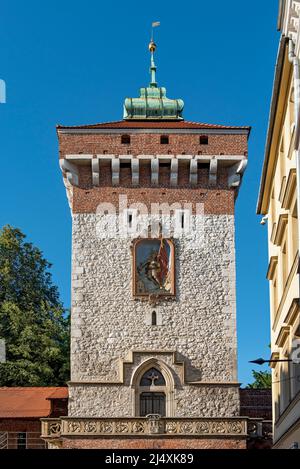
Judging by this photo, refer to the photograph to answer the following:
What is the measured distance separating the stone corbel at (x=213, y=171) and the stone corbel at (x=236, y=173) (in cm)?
47

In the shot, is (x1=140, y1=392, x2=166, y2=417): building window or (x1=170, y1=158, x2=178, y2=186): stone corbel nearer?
(x1=140, y1=392, x2=166, y2=417): building window

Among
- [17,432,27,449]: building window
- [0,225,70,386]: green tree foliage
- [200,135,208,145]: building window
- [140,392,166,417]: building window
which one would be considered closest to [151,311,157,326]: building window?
[140,392,166,417]: building window

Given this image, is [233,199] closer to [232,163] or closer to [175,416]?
[232,163]

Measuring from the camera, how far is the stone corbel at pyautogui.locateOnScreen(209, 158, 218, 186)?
113ft

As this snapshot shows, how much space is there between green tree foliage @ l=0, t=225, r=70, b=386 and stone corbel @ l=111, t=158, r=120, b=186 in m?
10.6

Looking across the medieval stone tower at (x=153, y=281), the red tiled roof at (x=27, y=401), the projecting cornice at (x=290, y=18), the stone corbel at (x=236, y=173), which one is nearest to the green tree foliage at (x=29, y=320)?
the red tiled roof at (x=27, y=401)

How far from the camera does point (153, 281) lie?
3359cm

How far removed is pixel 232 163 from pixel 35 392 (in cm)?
1018

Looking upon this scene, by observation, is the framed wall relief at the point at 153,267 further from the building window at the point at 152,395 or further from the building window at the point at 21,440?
the building window at the point at 21,440

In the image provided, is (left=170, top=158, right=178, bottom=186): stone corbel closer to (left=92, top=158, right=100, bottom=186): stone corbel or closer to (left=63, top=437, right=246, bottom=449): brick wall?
(left=92, top=158, right=100, bottom=186): stone corbel

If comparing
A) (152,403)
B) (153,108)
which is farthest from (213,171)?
(152,403)

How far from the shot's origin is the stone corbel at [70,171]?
34.4 meters

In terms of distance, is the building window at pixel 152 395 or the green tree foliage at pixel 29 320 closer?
the building window at pixel 152 395

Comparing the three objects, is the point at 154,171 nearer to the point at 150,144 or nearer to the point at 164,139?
the point at 150,144
